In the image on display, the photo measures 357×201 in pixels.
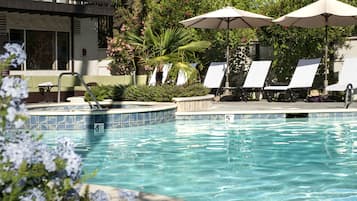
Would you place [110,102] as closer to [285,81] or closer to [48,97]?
[48,97]

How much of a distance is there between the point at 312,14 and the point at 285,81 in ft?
10.3

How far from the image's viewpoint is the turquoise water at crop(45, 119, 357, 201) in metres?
5.70

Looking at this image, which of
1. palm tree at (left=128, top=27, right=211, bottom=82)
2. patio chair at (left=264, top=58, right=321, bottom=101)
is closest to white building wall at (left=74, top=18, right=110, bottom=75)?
palm tree at (left=128, top=27, right=211, bottom=82)

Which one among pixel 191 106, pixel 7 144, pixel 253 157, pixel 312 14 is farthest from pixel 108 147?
pixel 312 14

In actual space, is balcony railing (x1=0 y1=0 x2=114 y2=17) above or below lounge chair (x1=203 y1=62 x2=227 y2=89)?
above

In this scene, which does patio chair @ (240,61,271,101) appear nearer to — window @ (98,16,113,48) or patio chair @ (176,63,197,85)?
patio chair @ (176,63,197,85)

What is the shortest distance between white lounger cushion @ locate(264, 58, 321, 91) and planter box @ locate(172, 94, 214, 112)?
2378 millimetres

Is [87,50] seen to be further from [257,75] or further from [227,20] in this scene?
[257,75]

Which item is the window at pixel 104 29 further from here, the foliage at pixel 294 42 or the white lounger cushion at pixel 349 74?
the white lounger cushion at pixel 349 74

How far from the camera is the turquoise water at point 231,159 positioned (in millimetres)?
5695

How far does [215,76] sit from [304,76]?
2.71m

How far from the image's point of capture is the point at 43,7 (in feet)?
64.6

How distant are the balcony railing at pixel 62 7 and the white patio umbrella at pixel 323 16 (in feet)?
28.4

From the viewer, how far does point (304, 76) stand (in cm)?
1502
